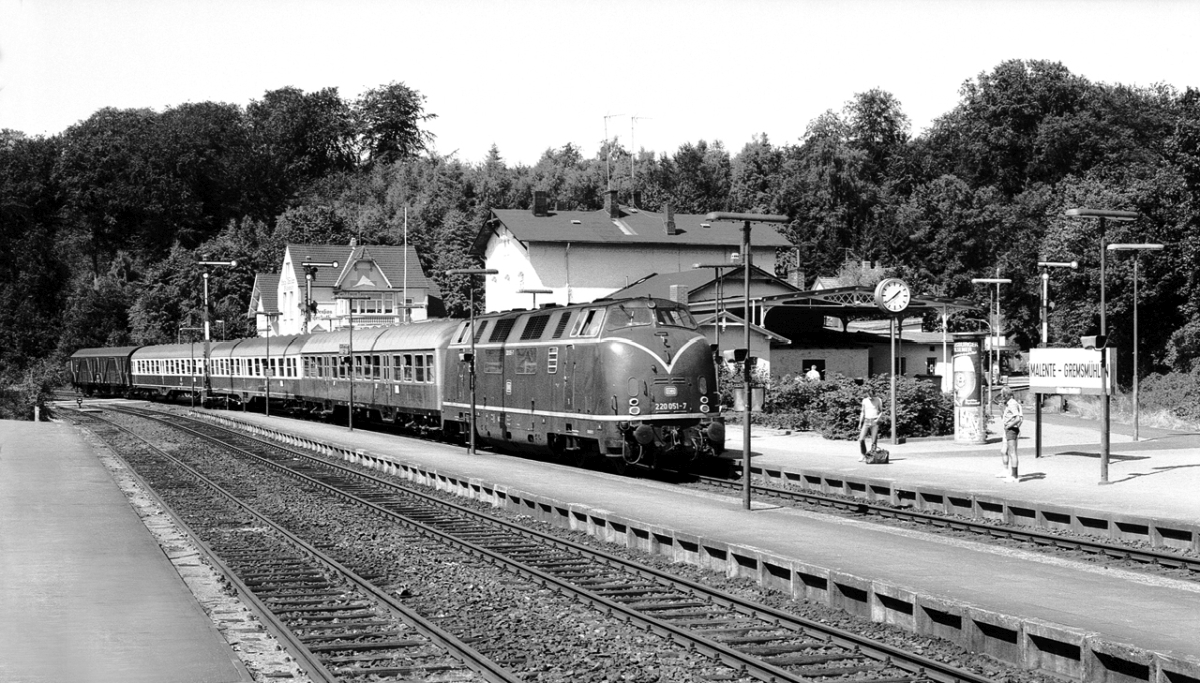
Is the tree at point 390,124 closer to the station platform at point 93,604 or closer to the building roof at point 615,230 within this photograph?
the building roof at point 615,230

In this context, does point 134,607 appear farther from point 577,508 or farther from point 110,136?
point 110,136

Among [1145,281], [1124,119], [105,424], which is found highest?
[1124,119]

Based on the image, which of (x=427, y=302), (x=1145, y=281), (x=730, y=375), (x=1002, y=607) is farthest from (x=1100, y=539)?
(x=427, y=302)

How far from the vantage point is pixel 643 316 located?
87.5ft

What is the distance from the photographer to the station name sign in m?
27.0

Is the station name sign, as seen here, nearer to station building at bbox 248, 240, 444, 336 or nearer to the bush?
the bush

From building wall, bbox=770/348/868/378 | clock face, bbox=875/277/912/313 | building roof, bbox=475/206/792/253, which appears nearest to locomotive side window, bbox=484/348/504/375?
clock face, bbox=875/277/912/313

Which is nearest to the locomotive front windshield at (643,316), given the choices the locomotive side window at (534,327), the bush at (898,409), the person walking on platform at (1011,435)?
the locomotive side window at (534,327)

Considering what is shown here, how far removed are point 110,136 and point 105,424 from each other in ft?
215

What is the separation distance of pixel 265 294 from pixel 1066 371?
277 ft

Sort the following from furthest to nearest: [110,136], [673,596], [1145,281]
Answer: [110,136] < [1145,281] < [673,596]

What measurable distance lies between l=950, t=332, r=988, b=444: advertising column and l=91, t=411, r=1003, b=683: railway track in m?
16.2

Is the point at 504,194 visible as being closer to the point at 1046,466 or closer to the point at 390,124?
the point at 390,124

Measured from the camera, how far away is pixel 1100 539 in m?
18.9
